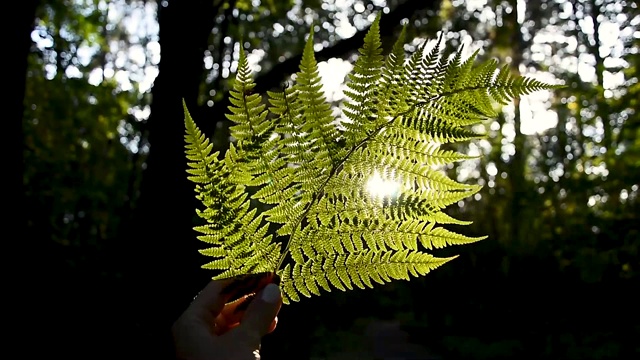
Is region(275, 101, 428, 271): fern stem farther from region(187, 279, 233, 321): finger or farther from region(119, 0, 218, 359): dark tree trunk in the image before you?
region(119, 0, 218, 359): dark tree trunk

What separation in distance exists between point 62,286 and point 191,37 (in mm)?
1704

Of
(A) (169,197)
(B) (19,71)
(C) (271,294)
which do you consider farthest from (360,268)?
(B) (19,71)

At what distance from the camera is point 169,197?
320 cm

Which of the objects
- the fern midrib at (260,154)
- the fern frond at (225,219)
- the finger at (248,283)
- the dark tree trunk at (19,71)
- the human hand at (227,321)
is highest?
the dark tree trunk at (19,71)

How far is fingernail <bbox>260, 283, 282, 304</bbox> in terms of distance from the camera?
2.51ft

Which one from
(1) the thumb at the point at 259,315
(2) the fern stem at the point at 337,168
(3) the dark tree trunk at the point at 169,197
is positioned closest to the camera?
(1) the thumb at the point at 259,315

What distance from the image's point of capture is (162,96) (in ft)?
11.3

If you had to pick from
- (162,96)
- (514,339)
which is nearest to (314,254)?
(162,96)

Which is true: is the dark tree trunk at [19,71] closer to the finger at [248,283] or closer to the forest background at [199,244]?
the forest background at [199,244]

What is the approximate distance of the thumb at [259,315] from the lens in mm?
760

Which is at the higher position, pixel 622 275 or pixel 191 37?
pixel 191 37

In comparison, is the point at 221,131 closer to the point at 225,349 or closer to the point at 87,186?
the point at 87,186

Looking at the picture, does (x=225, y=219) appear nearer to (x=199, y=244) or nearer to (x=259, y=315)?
(x=259, y=315)

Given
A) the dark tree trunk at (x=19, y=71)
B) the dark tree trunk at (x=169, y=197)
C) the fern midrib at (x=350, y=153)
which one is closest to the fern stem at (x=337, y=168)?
the fern midrib at (x=350, y=153)
